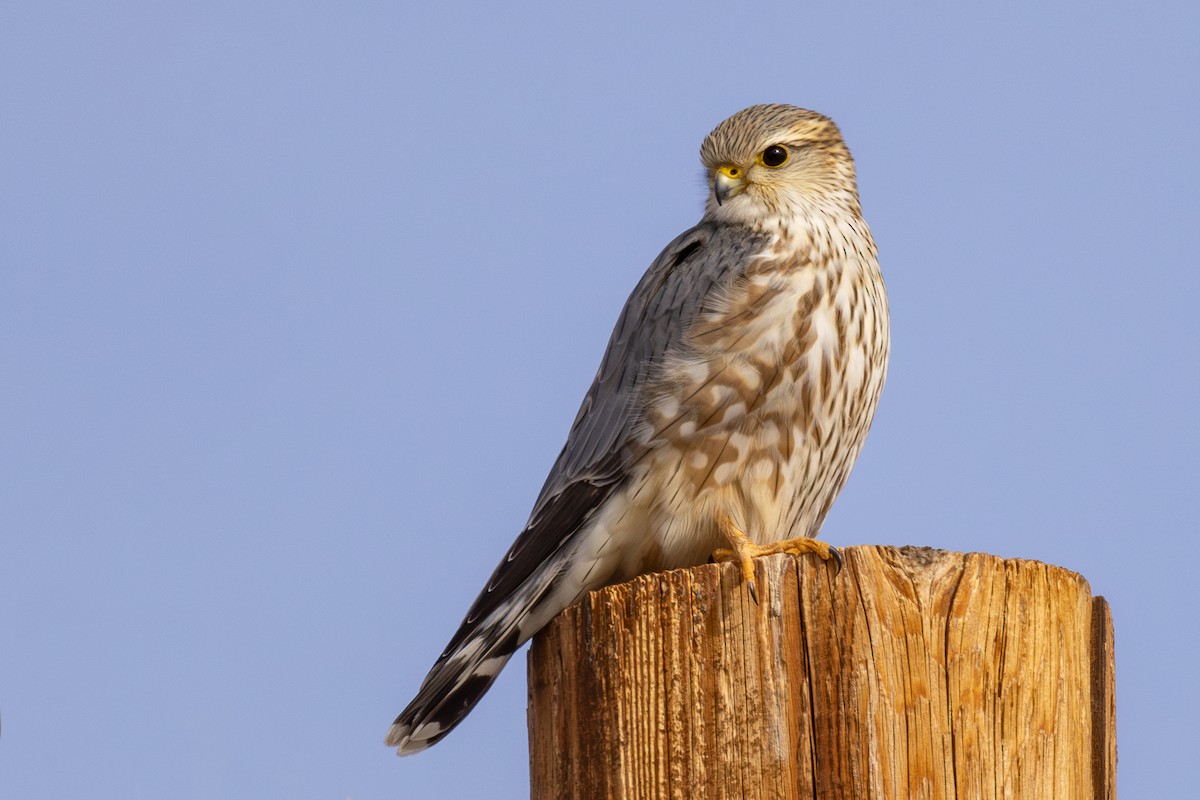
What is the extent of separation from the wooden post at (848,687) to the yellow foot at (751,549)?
0.03 meters

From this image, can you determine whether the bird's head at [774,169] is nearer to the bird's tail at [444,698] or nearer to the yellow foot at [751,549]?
the yellow foot at [751,549]

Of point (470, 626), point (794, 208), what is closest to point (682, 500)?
point (470, 626)

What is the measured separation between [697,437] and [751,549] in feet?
1.62

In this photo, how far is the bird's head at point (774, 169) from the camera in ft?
14.6

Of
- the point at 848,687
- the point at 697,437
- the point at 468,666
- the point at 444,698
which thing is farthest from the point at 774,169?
the point at 848,687

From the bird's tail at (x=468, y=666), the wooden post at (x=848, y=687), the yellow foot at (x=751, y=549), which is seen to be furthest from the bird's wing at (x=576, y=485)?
the wooden post at (x=848, y=687)

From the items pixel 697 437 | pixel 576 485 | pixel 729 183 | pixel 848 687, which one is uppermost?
pixel 729 183

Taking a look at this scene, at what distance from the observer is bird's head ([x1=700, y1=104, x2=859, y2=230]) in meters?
4.46

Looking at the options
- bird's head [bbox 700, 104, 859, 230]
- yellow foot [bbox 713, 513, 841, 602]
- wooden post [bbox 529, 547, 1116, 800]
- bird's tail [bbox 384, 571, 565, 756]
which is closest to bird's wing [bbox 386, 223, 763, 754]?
bird's tail [bbox 384, 571, 565, 756]

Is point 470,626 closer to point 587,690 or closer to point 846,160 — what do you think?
point 587,690

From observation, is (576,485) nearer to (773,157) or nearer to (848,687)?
(773,157)

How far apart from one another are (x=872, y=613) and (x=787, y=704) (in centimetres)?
23

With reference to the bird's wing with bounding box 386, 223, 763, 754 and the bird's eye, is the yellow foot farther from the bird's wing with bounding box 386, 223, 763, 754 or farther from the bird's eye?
the bird's eye

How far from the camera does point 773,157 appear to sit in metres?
4.62
